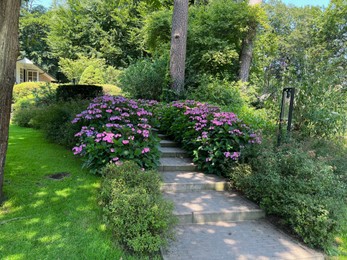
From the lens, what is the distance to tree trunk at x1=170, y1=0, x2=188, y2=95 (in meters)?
8.34

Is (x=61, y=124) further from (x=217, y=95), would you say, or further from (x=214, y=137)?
(x=217, y=95)

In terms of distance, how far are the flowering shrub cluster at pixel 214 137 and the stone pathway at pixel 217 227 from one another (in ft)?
1.04

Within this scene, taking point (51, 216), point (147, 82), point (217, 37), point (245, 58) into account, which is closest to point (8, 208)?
point (51, 216)

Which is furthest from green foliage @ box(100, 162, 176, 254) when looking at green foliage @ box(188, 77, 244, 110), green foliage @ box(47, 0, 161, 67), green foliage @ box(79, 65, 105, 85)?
green foliage @ box(47, 0, 161, 67)

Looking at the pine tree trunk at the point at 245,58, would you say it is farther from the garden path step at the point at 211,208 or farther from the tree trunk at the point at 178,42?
the garden path step at the point at 211,208

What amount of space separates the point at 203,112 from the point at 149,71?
4881 mm

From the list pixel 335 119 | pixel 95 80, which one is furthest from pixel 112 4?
pixel 335 119

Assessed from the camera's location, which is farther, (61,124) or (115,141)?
(61,124)

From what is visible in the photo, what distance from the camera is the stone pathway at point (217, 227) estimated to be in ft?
8.68

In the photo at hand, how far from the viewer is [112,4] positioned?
80.6 feet

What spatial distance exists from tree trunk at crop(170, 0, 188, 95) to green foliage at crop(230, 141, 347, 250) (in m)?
5.00

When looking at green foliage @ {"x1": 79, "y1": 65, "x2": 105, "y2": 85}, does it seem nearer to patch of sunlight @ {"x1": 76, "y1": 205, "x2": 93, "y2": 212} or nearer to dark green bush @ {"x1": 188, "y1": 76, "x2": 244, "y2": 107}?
dark green bush @ {"x1": 188, "y1": 76, "x2": 244, "y2": 107}

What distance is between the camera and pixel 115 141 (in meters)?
3.80

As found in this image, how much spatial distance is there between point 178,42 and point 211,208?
249 inches
